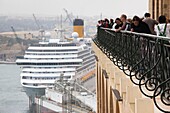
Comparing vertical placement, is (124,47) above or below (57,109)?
above

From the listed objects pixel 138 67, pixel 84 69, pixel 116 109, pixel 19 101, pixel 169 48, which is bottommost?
pixel 19 101

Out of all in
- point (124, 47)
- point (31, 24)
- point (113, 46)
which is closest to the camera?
point (124, 47)

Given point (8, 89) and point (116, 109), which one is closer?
point (116, 109)

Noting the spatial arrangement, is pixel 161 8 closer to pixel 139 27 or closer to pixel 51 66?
pixel 139 27

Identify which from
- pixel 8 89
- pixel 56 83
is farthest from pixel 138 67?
pixel 8 89

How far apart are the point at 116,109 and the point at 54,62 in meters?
43.8

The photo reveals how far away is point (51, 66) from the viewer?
49.4m

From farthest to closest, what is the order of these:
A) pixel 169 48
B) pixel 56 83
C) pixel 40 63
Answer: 1. pixel 40 63
2. pixel 56 83
3. pixel 169 48

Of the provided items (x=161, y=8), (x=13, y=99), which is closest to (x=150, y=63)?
(x=161, y=8)

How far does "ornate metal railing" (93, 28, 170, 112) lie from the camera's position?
3.30 meters

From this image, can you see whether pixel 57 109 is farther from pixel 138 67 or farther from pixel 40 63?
pixel 138 67

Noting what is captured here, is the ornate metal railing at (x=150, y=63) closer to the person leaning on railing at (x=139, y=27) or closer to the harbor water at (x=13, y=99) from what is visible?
the person leaning on railing at (x=139, y=27)

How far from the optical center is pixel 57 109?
41.2m

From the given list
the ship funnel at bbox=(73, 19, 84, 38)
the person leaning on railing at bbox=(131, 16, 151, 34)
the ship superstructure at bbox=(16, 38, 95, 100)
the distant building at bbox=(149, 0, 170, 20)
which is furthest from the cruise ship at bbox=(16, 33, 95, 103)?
the person leaning on railing at bbox=(131, 16, 151, 34)
